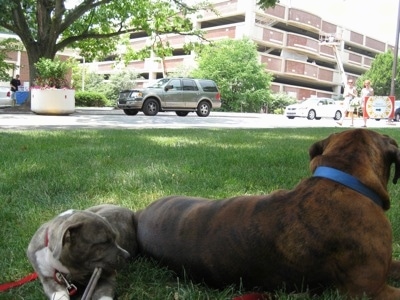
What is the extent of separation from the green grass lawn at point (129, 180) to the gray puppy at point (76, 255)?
0.40ft

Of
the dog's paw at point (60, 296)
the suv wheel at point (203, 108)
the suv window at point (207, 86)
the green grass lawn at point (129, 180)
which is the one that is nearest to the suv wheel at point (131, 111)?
the suv wheel at point (203, 108)

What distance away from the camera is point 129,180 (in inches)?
206

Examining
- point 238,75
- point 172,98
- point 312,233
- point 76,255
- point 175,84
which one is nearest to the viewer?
point 312,233

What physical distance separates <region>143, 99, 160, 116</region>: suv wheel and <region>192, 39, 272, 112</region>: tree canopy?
24.2m

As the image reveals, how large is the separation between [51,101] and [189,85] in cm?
815

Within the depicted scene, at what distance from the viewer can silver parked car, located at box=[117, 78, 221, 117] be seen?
24.5 m

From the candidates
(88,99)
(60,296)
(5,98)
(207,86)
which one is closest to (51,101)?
(5,98)

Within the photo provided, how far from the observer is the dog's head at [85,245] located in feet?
8.48

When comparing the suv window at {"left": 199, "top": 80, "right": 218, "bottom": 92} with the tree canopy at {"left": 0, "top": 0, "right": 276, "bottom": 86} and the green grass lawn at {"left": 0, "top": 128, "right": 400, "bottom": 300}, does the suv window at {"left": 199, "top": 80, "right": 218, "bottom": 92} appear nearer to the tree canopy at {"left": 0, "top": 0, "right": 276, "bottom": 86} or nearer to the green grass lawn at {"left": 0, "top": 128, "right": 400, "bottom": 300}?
the tree canopy at {"left": 0, "top": 0, "right": 276, "bottom": 86}

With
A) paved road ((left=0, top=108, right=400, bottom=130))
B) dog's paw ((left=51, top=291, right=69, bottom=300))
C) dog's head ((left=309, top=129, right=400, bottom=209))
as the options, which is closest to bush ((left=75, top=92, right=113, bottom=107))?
paved road ((left=0, top=108, right=400, bottom=130))

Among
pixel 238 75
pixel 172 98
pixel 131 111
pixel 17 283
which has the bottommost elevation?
pixel 17 283

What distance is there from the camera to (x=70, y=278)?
269 centimetres

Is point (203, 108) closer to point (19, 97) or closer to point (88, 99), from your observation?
Result: point (19, 97)

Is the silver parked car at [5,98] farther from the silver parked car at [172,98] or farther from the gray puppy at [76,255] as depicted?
the gray puppy at [76,255]
